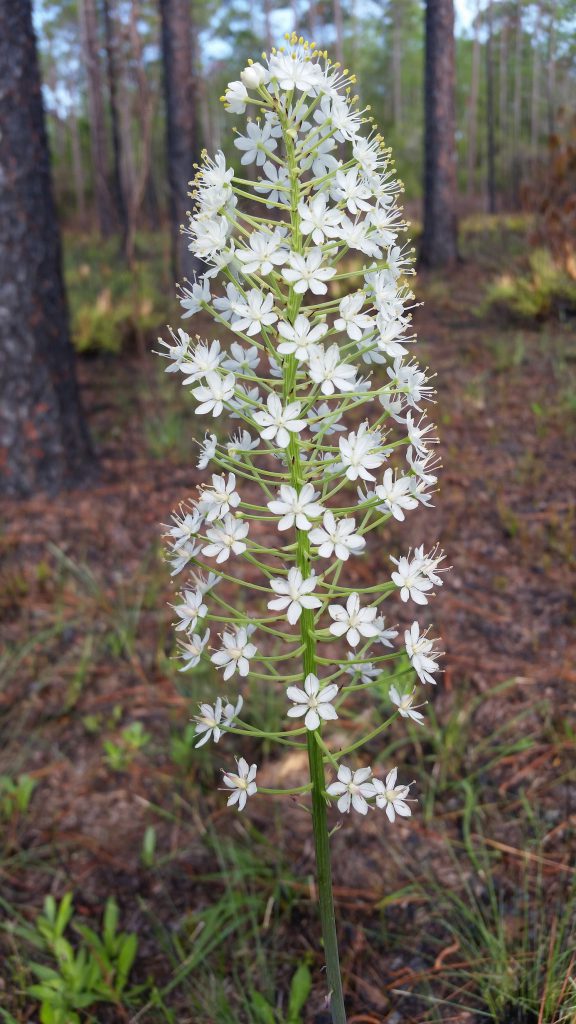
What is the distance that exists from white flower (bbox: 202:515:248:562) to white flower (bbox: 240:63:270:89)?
93 cm

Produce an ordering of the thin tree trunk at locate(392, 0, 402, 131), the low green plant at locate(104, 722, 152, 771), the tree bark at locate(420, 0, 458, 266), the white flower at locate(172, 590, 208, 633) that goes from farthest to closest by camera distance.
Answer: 1. the thin tree trunk at locate(392, 0, 402, 131)
2. the tree bark at locate(420, 0, 458, 266)
3. the low green plant at locate(104, 722, 152, 771)
4. the white flower at locate(172, 590, 208, 633)

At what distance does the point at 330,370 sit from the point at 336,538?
348mm

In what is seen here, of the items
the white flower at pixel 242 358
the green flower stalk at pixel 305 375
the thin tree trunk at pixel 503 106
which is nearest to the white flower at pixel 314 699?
the green flower stalk at pixel 305 375

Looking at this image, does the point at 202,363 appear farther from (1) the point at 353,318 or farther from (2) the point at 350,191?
(2) the point at 350,191

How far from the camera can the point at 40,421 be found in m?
4.96

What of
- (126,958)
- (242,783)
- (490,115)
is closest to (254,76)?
(242,783)

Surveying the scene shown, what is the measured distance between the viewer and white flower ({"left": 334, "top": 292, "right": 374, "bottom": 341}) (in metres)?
1.62

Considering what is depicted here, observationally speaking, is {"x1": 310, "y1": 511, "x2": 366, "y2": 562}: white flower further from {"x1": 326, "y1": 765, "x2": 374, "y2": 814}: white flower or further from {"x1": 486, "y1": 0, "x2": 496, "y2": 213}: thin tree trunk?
{"x1": 486, "y1": 0, "x2": 496, "y2": 213}: thin tree trunk

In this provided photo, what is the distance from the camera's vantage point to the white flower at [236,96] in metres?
1.67

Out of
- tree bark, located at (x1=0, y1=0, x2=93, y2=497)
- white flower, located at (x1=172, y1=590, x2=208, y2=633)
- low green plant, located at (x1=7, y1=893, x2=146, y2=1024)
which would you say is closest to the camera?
white flower, located at (x1=172, y1=590, x2=208, y2=633)

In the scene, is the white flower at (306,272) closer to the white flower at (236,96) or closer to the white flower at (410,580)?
the white flower at (236,96)

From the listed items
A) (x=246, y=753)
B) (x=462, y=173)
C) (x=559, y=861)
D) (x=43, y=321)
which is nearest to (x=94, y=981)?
(x=246, y=753)

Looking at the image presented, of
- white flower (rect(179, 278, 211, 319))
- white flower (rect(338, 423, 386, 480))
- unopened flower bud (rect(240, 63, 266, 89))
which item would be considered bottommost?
white flower (rect(338, 423, 386, 480))

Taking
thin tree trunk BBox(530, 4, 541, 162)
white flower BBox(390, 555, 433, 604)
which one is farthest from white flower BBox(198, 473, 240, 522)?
thin tree trunk BBox(530, 4, 541, 162)
